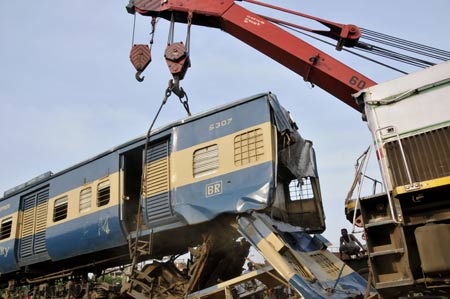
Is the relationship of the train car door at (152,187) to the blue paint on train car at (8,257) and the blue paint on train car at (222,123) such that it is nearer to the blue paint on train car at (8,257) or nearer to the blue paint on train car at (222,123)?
the blue paint on train car at (222,123)

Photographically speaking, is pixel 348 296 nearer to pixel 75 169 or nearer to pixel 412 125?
pixel 412 125

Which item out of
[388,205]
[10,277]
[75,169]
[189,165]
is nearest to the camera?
[388,205]

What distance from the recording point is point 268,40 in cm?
925

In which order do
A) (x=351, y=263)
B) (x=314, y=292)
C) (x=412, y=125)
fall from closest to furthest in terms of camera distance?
1. (x=412, y=125)
2. (x=314, y=292)
3. (x=351, y=263)

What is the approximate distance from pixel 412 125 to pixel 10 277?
40.1 ft

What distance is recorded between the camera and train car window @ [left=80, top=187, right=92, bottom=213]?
9.41m

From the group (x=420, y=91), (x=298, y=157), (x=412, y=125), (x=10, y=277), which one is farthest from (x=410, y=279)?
(x=10, y=277)

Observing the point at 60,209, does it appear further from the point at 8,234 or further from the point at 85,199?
the point at 8,234

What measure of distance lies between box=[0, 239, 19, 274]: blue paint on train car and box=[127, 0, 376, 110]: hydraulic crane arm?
7.15m

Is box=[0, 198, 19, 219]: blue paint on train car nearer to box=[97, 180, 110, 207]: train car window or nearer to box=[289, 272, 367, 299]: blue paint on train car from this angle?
box=[97, 180, 110, 207]: train car window

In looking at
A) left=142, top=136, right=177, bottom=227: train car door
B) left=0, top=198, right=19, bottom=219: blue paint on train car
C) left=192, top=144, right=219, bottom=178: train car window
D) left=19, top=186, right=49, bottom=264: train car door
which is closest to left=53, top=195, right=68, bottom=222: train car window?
left=19, top=186, right=49, bottom=264: train car door

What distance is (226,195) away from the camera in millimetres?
7090

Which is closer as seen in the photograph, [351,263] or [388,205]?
[388,205]

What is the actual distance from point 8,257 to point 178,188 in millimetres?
6798
